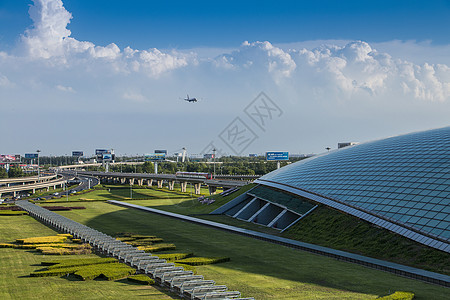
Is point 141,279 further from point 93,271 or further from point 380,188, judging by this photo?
point 380,188

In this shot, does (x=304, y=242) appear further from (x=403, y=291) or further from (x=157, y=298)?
(x=157, y=298)

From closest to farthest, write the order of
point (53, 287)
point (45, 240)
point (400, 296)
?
point (400, 296), point (53, 287), point (45, 240)

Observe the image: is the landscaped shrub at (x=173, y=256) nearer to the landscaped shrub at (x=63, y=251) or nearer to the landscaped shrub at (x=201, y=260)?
the landscaped shrub at (x=201, y=260)

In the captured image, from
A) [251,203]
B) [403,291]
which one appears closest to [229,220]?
[251,203]

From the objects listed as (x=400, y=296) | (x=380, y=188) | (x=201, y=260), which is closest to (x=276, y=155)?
(x=380, y=188)

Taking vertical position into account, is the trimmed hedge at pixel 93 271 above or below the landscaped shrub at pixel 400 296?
below

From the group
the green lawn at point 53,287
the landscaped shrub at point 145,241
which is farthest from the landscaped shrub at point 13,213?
the green lawn at point 53,287
